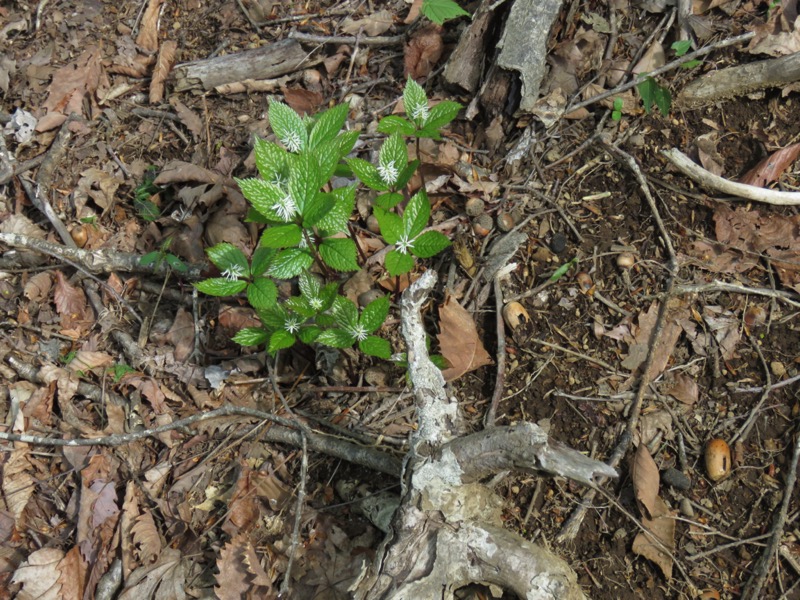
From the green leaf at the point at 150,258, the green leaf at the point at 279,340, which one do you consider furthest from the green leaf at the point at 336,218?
the green leaf at the point at 150,258

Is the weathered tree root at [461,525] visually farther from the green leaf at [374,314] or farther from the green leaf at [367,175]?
the green leaf at [367,175]

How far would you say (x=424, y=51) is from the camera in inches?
→ 133

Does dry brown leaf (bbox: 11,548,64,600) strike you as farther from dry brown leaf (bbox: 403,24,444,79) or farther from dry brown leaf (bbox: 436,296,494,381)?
dry brown leaf (bbox: 403,24,444,79)

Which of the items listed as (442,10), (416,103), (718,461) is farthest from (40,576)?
(442,10)

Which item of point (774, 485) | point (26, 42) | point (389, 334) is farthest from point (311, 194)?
point (26, 42)

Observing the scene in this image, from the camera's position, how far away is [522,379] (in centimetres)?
253

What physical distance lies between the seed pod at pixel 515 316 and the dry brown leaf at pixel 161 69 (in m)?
2.80

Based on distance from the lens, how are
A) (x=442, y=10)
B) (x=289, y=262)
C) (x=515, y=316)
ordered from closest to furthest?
(x=289, y=262) → (x=515, y=316) → (x=442, y=10)

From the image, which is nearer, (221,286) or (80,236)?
(221,286)

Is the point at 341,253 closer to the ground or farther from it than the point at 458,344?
farther from it

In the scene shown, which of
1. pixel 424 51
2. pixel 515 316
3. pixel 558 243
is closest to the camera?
pixel 515 316

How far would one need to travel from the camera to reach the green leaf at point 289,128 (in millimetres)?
2410

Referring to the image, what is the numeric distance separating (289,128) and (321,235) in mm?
492

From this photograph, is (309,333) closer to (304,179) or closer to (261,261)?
(261,261)
